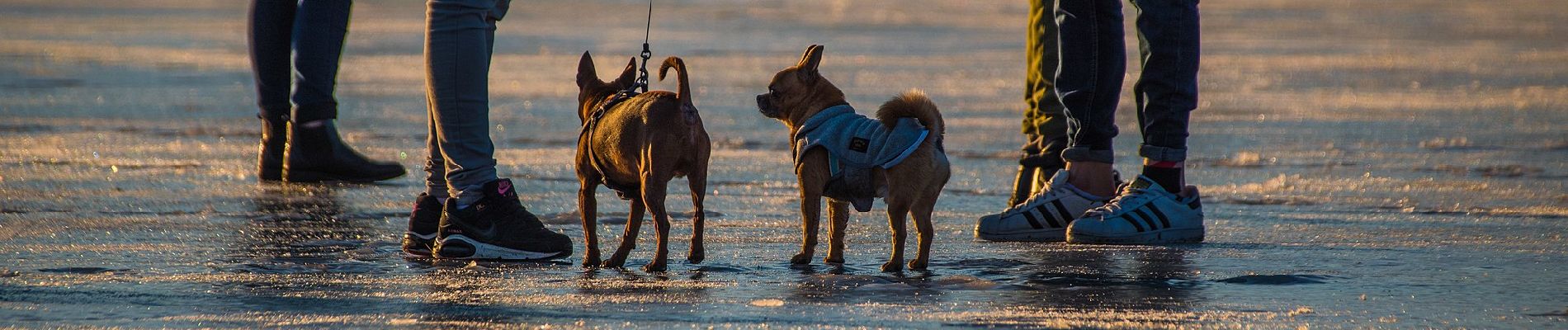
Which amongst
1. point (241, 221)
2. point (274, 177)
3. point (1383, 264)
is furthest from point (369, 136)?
point (1383, 264)

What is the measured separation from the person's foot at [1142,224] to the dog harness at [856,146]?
85 centimetres

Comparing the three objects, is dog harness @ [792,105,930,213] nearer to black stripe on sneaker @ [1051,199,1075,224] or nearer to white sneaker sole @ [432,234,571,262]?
white sneaker sole @ [432,234,571,262]

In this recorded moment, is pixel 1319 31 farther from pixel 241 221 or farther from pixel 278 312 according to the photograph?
pixel 278 312

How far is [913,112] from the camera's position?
5.13 m

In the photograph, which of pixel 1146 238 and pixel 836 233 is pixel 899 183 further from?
pixel 1146 238

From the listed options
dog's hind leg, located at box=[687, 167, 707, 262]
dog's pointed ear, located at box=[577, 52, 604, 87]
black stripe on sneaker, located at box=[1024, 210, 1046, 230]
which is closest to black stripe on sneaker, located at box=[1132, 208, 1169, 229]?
black stripe on sneaker, located at box=[1024, 210, 1046, 230]

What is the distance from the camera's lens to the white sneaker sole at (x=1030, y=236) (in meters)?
5.84

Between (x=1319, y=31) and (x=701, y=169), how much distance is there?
14.1 meters

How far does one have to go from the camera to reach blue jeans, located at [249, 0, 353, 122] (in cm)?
716

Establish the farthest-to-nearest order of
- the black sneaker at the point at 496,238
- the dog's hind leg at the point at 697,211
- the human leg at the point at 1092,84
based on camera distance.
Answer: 1. the human leg at the point at 1092,84
2. the black sneaker at the point at 496,238
3. the dog's hind leg at the point at 697,211

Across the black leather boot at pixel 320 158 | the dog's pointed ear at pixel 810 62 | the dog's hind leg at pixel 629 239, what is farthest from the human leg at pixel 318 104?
→ the dog's pointed ear at pixel 810 62

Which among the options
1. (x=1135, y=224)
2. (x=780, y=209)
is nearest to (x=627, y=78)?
(x=780, y=209)

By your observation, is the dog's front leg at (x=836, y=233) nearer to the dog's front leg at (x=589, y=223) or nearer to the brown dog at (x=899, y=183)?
the brown dog at (x=899, y=183)

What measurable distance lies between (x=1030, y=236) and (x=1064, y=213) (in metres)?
0.17
